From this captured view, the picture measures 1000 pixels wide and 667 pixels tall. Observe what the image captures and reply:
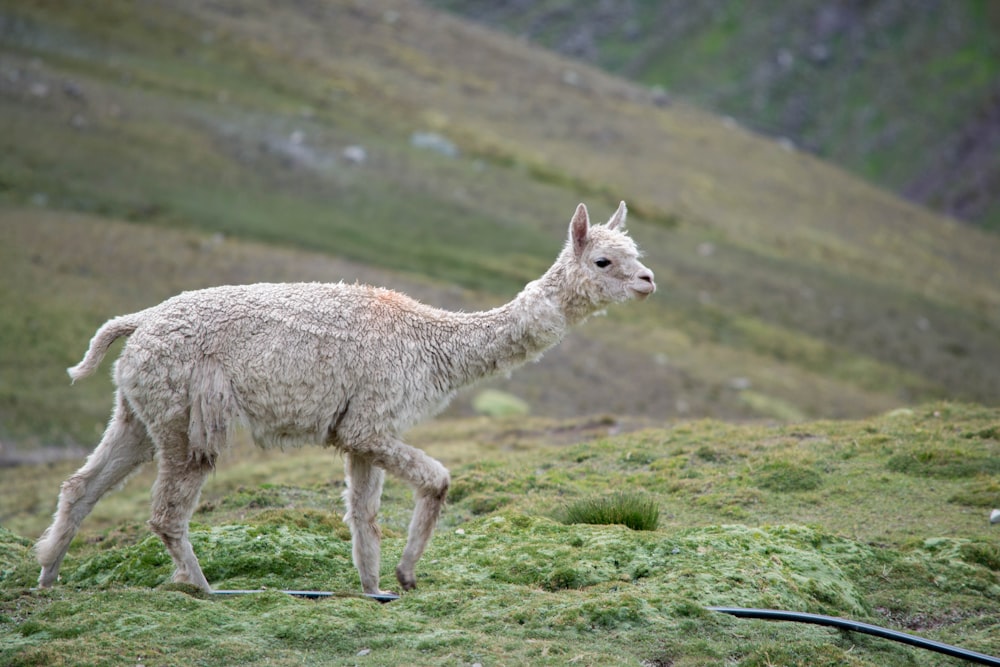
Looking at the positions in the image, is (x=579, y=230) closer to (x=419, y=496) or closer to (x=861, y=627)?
(x=419, y=496)

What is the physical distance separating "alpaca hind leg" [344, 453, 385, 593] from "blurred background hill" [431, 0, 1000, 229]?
14756 centimetres

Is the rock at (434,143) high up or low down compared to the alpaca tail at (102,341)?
up

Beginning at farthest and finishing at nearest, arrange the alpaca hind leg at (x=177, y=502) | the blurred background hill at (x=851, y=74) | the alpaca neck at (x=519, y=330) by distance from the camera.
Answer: the blurred background hill at (x=851, y=74), the alpaca neck at (x=519, y=330), the alpaca hind leg at (x=177, y=502)

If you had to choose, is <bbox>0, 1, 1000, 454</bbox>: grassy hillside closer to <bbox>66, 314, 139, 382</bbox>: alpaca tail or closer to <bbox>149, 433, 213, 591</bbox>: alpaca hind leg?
<bbox>66, 314, 139, 382</bbox>: alpaca tail

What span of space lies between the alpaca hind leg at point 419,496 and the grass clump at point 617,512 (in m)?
2.94

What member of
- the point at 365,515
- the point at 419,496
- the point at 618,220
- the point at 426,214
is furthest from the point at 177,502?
the point at 426,214

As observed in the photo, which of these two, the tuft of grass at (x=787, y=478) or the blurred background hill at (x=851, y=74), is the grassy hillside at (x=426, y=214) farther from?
the blurred background hill at (x=851, y=74)

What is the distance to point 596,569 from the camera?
38.1 ft

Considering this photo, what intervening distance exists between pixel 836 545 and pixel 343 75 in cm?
7689

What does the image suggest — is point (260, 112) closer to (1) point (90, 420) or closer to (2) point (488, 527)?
(1) point (90, 420)

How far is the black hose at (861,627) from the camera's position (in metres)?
9.96

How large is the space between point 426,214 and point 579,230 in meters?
53.1

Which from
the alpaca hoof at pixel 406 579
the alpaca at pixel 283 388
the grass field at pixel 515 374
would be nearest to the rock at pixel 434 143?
the grass field at pixel 515 374

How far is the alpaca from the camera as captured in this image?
448 inches
